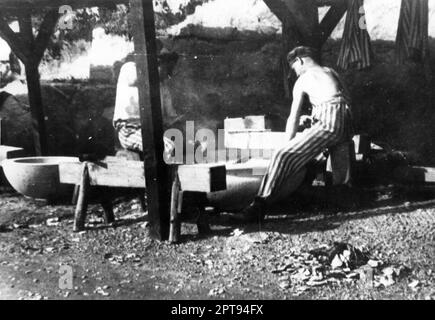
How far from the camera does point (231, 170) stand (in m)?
5.43

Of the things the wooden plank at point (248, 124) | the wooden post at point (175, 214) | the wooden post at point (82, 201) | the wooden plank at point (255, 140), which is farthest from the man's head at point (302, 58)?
the wooden post at point (82, 201)

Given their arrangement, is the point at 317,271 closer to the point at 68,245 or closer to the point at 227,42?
the point at 68,245

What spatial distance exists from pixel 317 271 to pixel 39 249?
9.23 ft

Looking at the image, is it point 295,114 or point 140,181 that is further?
point 295,114

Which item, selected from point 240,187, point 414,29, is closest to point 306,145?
point 240,187

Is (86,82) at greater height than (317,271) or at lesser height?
greater

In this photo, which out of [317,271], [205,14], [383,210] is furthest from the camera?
[205,14]

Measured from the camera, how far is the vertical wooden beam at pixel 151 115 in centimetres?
468

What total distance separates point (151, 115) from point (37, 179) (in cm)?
244

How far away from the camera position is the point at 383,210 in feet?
18.1

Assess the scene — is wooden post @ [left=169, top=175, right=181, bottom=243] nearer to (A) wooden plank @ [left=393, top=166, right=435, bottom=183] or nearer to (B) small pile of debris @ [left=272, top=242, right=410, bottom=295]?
(B) small pile of debris @ [left=272, top=242, right=410, bottom=295]

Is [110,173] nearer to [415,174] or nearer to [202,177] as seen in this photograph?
[202,177]
